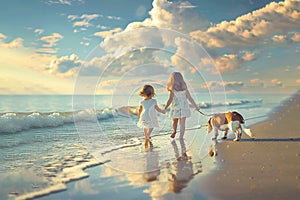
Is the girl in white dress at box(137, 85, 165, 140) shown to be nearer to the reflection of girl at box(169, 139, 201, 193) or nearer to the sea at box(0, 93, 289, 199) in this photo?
Result: the sea at box(0, 93, 289, 199)

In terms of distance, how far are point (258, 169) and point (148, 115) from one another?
2.41 m

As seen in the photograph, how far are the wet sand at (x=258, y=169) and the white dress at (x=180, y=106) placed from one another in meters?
0.85

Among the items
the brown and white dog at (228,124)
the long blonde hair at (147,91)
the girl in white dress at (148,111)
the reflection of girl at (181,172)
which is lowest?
the reflection of girl at (181,172)

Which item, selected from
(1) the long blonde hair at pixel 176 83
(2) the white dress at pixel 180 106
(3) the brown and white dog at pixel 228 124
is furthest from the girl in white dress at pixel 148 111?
(3) the brown and white dog at pixel 228 124

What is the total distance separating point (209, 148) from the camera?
5.80 metres

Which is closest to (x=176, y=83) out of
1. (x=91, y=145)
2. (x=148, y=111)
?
(x=148, y=111)

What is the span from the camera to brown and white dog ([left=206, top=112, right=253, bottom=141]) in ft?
21.3

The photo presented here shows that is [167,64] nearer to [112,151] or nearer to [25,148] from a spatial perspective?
[112,151]

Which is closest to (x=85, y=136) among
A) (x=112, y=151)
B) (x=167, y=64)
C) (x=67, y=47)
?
(x=112, y=151)

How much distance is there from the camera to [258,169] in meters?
4.20

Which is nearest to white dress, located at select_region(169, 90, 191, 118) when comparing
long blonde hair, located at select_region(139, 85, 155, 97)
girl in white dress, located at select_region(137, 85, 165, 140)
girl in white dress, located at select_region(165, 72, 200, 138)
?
girl in white dress, located at select_region(165, 72, 200, 138)

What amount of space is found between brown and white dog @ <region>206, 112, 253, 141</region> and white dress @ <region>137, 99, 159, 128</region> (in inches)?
48.3

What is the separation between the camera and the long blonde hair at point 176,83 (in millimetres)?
5590

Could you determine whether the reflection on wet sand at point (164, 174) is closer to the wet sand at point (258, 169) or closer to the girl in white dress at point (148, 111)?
the wet sand at point (258, 169)
